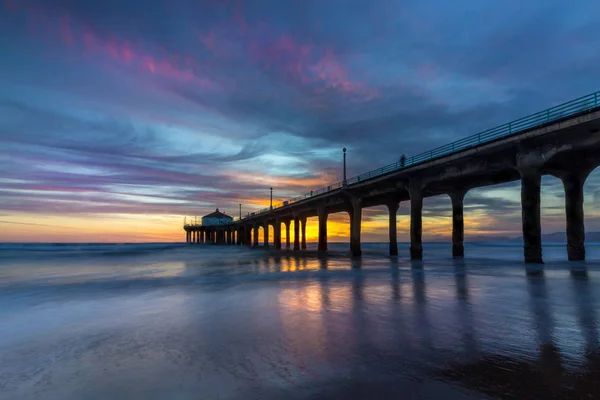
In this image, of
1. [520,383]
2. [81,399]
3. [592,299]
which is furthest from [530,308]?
[81,399]

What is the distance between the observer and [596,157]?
27.8 m

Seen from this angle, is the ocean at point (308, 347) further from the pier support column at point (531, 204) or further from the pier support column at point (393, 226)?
the pier support column at point (393, 226)

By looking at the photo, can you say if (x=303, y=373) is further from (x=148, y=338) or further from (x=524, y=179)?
(x=524, y=179)

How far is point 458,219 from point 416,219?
7.25 meters

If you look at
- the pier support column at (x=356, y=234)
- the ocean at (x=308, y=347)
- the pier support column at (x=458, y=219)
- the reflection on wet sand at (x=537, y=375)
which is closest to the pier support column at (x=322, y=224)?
the pier support column at (x=356, y=234)

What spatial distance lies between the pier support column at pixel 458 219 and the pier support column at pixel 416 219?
236 inches

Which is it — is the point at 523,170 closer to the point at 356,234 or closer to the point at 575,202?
the point at 575,202

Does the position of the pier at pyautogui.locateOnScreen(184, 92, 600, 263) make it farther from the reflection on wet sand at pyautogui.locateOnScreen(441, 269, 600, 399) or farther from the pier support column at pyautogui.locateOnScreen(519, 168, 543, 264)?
the reflection on wet sand at pyautogui.locateOnScreen(441, 269, 600, 399)

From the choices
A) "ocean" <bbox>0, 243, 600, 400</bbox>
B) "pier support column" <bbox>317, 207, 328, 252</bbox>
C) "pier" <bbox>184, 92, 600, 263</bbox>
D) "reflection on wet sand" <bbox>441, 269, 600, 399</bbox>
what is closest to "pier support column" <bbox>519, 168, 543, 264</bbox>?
"pier" <bbox>184, 92, 600, 263</bbox>

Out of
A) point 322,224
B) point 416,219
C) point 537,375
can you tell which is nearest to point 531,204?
point 416,219

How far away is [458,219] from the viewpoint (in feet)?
136

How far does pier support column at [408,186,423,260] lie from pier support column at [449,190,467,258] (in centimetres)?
600

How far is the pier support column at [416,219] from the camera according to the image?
1462 inches

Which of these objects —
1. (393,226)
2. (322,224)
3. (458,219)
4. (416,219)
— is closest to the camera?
(416,219)
